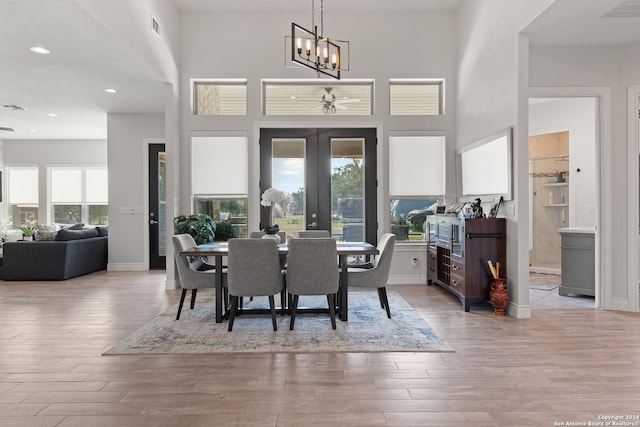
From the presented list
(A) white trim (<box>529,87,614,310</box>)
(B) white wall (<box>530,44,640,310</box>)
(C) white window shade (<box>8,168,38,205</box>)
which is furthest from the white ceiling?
(C) white window shade (<box>8,168,38,205</box>)

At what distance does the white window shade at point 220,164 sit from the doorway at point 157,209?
2024 millimetres

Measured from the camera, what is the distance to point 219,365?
2.86m

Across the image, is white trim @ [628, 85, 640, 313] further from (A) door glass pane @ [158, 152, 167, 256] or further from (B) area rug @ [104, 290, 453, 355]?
(A) door glass pane @ [158, 152, 167, 256]

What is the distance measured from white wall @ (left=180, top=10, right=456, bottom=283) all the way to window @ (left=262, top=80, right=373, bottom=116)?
0.40 feet

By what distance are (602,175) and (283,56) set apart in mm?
4396

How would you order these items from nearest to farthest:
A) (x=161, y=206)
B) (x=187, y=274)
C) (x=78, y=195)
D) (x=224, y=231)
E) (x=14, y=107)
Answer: (x=187, y=274) < (x=224, y=231) < (x=14, y=107) < (x=161, y=206) < (x=78, y=195)

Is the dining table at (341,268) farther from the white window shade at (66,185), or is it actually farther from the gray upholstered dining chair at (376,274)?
the white window shade at (66,185)

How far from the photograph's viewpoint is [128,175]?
302 inches

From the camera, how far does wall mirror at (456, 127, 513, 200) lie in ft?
13.9

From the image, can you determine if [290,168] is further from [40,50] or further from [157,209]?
[40,50]

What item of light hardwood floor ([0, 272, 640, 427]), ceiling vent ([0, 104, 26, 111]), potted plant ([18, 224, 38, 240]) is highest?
ceiling vent ([0, 104, 26, 111])

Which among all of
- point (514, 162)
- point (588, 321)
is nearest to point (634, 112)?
point (514, 162)

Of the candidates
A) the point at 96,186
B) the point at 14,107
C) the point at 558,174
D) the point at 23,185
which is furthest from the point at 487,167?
the point at 23,185

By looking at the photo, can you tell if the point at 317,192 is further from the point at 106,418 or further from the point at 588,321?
the point at 106,418
